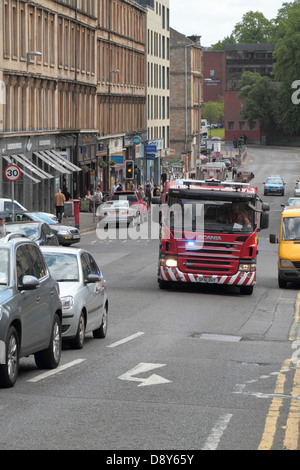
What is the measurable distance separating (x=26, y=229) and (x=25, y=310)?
19342mm

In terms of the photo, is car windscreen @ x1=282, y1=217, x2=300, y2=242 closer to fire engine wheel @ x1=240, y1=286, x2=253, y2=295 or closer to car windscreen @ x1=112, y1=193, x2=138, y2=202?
fire engine wheel @ x1=240, y1=286, x2=253, y2=295

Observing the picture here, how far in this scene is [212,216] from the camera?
83.0 ft

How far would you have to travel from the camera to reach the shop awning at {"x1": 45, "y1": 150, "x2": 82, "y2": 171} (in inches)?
2313

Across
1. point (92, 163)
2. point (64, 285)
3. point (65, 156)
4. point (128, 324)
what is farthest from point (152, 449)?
point (92, 163)

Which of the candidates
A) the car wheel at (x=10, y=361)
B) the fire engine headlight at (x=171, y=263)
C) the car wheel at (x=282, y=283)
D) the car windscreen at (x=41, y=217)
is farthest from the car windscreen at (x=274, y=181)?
the car wheel at (x=10, y=361)

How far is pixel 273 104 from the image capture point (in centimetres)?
15912

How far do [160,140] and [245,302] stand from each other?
76186 mm

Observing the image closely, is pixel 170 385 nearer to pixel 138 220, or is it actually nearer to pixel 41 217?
pixel 41 217

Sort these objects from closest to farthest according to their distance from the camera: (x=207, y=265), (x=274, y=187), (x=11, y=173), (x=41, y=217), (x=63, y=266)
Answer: (x=63, y=266)
(x=207, y=265)
(x=11, y=173)
(x=41, y=217)
(x=274, y=187)

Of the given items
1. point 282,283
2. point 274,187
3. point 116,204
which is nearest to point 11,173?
point 282,283

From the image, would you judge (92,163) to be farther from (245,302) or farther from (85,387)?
(85,387)

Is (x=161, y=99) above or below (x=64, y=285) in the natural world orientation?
above

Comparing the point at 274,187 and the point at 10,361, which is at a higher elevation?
the point at 10,361
